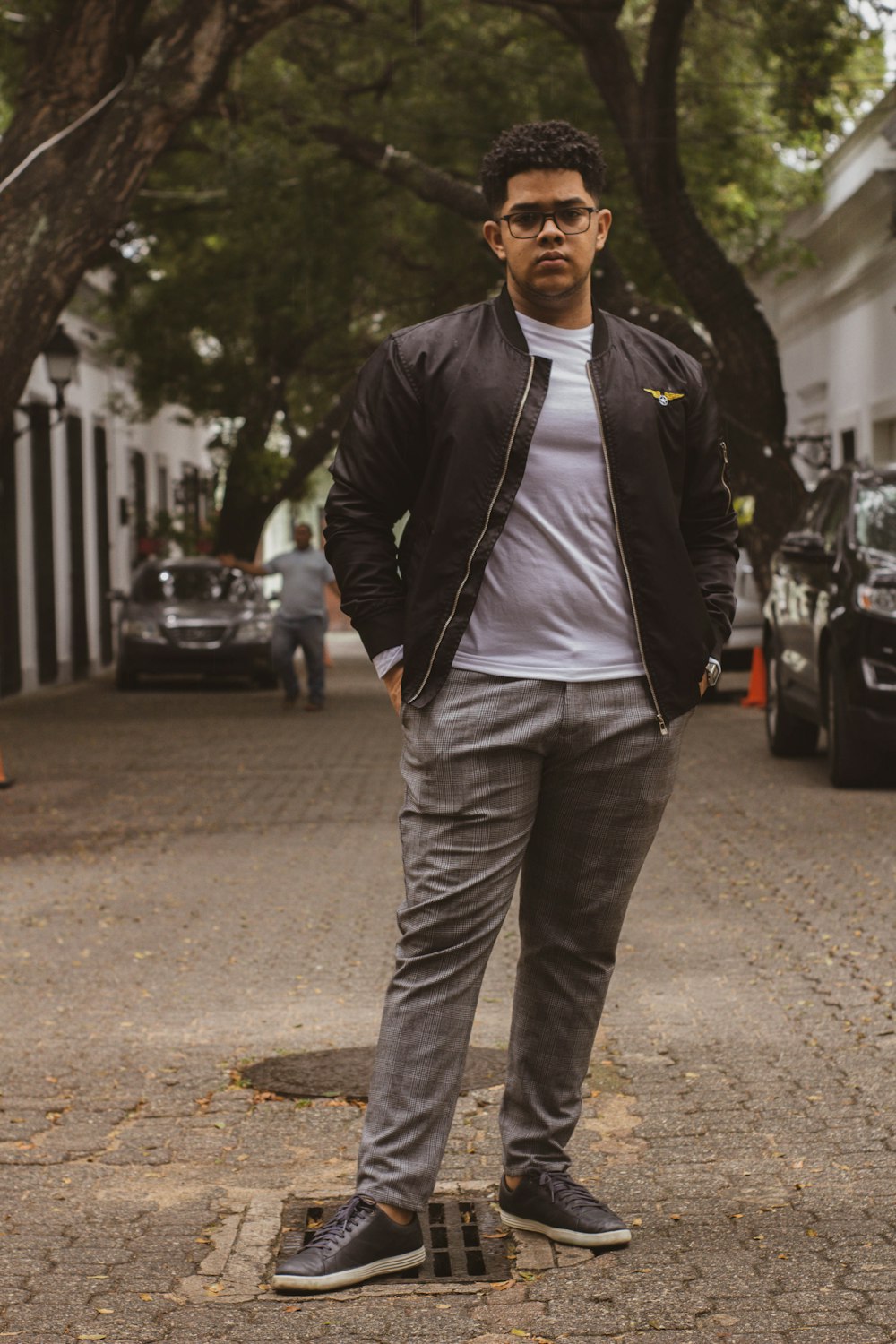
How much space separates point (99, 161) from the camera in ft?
44.8

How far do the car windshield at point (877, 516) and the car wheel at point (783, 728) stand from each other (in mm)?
1773

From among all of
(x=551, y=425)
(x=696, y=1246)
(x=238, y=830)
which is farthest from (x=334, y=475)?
(x=238, y=830)

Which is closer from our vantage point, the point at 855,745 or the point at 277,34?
the point at 855,745

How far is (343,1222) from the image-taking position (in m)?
3.95

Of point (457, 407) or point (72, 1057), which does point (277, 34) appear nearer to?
point (72, 1057)

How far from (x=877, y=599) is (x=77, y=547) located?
64.3 feet

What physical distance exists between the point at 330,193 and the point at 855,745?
14.2m

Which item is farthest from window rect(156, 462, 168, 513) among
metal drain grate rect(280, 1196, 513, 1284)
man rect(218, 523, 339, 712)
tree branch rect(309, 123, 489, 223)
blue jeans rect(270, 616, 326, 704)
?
metal drain grate rect(280, 1196, 513, 1284)

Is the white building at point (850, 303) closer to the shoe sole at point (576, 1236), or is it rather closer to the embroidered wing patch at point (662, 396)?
the embroidered wing patch at point (662, 396)

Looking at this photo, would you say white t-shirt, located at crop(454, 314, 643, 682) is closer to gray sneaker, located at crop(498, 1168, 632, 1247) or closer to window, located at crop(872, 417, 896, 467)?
gray sneaker, located at crop(498, 1168, 632, 1247)

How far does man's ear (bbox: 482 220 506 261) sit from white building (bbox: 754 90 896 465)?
19276 millimetres

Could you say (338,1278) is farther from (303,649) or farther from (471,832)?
(303,649)

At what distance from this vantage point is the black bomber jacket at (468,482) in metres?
3.87

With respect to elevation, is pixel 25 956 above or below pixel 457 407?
below
